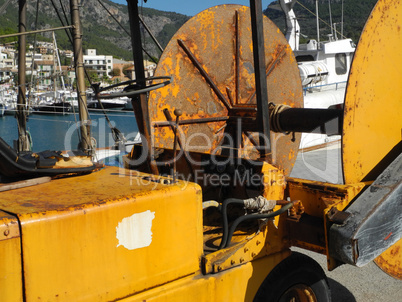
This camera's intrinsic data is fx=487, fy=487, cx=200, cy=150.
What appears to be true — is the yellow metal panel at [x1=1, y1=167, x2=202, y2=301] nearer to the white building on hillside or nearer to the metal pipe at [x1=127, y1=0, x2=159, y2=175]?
the metal pipe at [x1=127, y1=0, x2=159, y2=175]

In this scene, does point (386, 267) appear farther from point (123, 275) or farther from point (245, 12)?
point (245, 12)

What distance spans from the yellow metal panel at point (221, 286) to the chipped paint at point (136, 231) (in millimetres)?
300

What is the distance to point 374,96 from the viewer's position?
3.65 meters

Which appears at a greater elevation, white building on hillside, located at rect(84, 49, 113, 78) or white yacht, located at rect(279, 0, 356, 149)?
white building on hillside, located at rect(84, 49, 113, 78)

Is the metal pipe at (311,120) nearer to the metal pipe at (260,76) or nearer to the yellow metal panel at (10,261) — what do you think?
the metal pipe at (260,76)

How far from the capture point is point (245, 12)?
550 centimetres

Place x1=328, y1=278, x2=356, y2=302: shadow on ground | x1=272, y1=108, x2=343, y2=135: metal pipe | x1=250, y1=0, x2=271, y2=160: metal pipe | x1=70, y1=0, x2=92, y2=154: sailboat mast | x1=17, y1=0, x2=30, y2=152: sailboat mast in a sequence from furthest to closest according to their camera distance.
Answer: x1=17, y1=0, x2=30, y2=152: sailboat mast < x1=70, y1=0, x2=92, y2=154: sailboat mast < x1=328, y1=278, x2=356, y2=302: shadow on ground < x1=272, y1=108, x2=343, y2=135: metal pipe < x1=250, y1=0, x2=271, y2=160: metal pipe

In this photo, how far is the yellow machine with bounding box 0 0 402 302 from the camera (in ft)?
8.17

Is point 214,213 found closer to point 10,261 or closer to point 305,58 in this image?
point 10,261

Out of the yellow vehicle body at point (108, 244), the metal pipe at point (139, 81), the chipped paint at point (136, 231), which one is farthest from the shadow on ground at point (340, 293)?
the chipped paint at point (136, 231)

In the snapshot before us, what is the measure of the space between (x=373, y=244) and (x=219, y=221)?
1.35 meters

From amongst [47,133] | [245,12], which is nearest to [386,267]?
[245,12]

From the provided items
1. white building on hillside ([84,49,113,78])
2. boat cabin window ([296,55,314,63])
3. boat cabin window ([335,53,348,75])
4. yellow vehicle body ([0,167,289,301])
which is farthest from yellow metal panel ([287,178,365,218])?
white building on hillside ([84,49,113,78])

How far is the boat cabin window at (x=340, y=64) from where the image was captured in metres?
21.0
